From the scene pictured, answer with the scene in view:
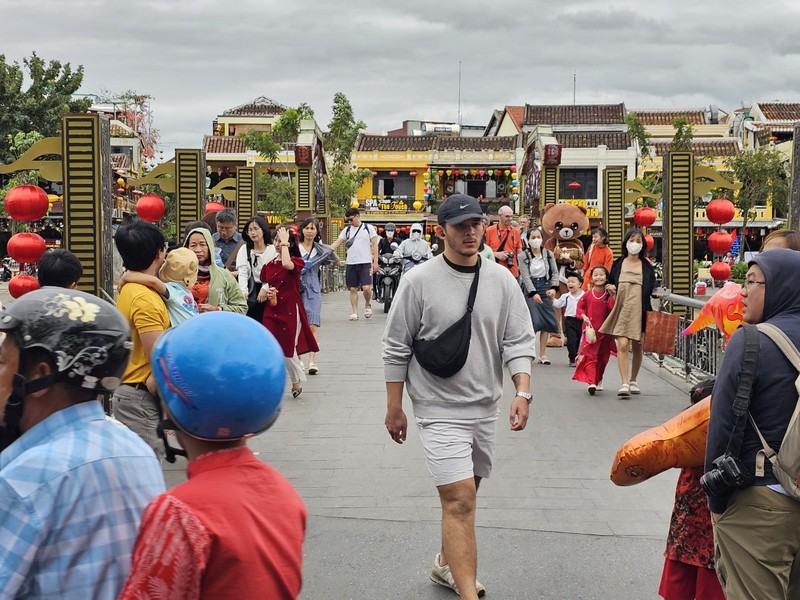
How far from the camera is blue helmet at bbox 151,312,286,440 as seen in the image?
211cm

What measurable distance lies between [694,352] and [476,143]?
1930 inches

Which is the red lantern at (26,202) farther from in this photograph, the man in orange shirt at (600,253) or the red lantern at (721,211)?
the red lantern at (721,211)

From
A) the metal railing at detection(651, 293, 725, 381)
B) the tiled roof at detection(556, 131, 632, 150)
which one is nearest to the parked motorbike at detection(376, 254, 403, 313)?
the metal railing at detection(651, 293, 725, 381)

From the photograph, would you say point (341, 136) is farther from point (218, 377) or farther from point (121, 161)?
point (218, 377)

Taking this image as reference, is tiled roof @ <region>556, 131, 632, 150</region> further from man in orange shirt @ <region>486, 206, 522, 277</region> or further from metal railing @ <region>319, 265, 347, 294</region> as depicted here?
man in orange shirt @ <region>486, 206, 522, 277</region>

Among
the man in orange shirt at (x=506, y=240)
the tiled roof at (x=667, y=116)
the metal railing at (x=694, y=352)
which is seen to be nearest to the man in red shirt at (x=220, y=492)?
the metal railing at (x=694, y=352)

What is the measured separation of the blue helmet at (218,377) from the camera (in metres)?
2.11

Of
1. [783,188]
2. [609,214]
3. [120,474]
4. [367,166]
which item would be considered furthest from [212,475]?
[367,166]

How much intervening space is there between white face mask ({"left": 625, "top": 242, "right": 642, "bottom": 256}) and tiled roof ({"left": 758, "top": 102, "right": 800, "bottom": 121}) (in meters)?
53.2

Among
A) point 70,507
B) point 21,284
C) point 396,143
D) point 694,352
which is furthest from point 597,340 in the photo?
point 396,143

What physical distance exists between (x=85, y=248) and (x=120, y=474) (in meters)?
6.87

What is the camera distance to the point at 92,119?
873 cm

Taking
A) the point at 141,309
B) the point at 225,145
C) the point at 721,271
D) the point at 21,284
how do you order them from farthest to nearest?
the point at 225,145
the point at 721,271
the point at 21,284
the point at 141,309

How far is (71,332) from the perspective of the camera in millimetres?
2301
